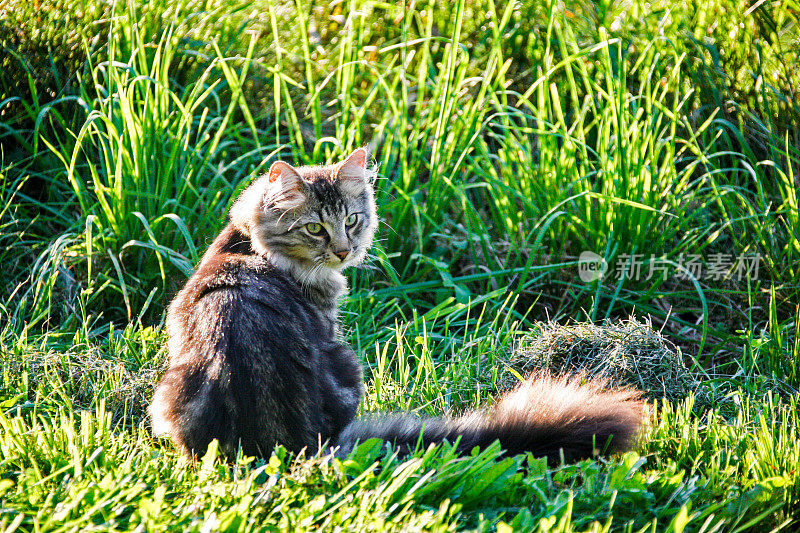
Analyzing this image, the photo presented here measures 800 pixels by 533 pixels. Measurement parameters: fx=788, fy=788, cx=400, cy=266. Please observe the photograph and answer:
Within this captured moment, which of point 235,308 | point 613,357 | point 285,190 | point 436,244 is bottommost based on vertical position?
point 613,357

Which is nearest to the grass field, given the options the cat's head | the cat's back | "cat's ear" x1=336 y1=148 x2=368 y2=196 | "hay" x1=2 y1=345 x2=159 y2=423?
"hay" x1=2 y1=345 x2=159 y2=423

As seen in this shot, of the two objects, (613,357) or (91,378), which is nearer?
(91,378)

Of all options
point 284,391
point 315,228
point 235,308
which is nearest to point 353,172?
point 315,228

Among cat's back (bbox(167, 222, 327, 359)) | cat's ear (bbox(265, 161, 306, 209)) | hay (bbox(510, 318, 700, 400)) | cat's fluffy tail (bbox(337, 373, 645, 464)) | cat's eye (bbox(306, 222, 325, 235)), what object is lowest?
hay (bbox(510, 318, 700, 400))

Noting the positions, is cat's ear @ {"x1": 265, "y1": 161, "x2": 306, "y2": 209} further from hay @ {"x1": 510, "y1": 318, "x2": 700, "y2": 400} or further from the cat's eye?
hay @ {"x1": 510, "y1": 318, "x2": 700, "y2": 400}

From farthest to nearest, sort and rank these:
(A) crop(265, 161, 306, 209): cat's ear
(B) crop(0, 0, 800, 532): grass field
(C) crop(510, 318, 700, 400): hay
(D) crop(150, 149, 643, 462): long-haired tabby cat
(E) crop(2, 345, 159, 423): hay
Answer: (C) crop(510, 318, 700, 400): hay → (E) crop(2, 345, 159, 423): hay → (A) crop(265, 161, 306, 209): cat's ear → (D) crop(150, 149, 643, 462): long-haired tabby cat → (B) crop(0, 0, 800, 532): grass field

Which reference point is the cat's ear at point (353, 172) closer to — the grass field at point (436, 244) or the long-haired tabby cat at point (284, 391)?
the long-haired tabby cat at point (284, 391)

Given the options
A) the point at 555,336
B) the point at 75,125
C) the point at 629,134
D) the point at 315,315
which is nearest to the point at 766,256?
the point at 629,134

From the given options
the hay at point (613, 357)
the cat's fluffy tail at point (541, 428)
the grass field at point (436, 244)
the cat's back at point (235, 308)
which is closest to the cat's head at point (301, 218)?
the cat's back at point (235, 308)

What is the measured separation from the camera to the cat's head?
2.77 m

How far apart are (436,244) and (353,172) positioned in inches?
45.9

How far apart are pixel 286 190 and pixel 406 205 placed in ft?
3.63

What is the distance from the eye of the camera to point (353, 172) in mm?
2965

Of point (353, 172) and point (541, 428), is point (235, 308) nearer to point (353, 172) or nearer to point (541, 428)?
point (353, 172)
